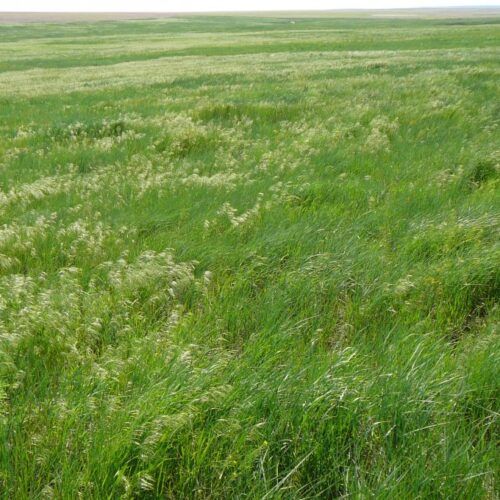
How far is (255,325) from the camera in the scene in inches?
146

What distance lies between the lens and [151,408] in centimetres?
257

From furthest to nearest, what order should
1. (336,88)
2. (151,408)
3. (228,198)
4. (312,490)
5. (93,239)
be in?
1. (336,88)
2. (228,198)
3. (93,239)
4. (151,408)
5. (312,490)

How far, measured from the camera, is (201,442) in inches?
95.0

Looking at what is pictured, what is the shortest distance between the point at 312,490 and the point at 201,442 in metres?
0.56

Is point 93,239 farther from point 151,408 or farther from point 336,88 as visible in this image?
point 336,88

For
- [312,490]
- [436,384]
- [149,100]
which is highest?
[149,100]

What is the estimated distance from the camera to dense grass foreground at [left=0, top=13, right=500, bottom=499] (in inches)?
92.9

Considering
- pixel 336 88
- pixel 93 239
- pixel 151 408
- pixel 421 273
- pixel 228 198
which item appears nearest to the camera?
pixel 151 408

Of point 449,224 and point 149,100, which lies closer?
point 449,224

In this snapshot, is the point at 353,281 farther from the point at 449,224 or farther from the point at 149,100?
the point at 149,100

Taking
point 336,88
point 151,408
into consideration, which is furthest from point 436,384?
point 336,88

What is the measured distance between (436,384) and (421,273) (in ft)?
5.16

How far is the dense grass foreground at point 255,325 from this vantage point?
2.36 meters

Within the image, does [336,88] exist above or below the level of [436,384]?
above
